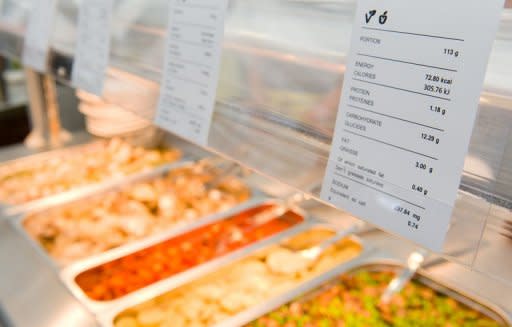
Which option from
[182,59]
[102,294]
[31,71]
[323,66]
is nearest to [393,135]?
[323,66]

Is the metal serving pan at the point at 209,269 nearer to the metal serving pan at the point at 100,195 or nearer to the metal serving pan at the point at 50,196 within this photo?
the metal serving pan at the point at 100,195

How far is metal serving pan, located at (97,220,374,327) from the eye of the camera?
1.18 meters

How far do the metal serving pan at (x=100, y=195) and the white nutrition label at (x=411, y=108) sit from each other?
1.04m

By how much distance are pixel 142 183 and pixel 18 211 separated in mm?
475

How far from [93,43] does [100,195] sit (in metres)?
0.81

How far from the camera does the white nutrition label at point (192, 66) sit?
0.79m

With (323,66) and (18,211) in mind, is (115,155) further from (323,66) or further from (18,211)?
(323,66)

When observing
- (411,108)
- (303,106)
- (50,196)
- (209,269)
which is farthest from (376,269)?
(50,196)

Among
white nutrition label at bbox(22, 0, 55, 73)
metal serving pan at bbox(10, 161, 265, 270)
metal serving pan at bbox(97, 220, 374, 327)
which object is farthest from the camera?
metal serving pan at bbox(10, 161, 265, 270)

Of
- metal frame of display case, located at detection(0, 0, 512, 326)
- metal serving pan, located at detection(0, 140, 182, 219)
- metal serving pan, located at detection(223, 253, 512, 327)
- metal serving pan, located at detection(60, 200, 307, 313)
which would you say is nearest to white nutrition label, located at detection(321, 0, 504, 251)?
metal frame of display case, located at detection(0, 0, 512, 326)

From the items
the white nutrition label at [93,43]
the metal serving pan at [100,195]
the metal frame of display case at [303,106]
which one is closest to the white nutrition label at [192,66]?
the metal frame of display case at [303,106]

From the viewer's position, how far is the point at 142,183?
74.0 inches

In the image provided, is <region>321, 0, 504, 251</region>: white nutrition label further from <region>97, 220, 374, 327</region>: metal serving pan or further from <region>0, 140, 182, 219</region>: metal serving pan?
<region>0, 140, 182, 219</region>: metal serving pan

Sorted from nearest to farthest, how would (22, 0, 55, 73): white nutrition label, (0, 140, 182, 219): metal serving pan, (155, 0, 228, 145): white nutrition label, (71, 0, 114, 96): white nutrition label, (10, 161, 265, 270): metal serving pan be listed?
(155, 0, 228, 145): white nutrition label < (71, 0, 114, 96): white nutrition label < (22, 0, 55, 73): white nutrition label < (10, 161, 265, 270): metal serving pan < (0, 140, 182, 219): metal serving pan
